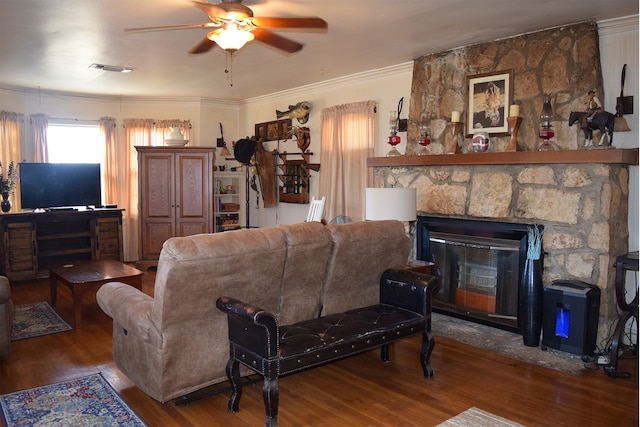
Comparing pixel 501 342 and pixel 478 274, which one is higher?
pixel 478 274

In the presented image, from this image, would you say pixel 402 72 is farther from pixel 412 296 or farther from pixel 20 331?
pixel 20 331

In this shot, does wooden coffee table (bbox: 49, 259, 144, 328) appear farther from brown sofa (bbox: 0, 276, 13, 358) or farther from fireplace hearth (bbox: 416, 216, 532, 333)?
fireplace hearth (bbox: 416, 216, 532, 333)

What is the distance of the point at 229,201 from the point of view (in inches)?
326

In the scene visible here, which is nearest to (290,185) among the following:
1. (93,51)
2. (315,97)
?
(315,97)

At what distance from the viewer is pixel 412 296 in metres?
3.33

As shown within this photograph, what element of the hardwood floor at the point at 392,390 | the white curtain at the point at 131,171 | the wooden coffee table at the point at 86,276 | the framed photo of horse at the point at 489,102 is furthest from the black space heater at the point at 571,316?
the white curtain at the point at 131,171

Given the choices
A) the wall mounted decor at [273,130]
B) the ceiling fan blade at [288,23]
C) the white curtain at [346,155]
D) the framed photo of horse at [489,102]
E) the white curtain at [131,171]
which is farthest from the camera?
the white curtain at [131,171]

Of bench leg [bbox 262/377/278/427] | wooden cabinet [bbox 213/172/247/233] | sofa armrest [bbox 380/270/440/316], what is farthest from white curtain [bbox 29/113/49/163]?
bench leg [bbox 262/377/278/427]

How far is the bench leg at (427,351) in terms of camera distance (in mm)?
3309

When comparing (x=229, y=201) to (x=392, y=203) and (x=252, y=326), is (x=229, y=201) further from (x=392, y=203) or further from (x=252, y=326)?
(x=252, y=326)

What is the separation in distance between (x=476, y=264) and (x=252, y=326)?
2834mm

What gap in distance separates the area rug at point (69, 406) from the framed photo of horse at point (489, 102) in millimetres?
3736

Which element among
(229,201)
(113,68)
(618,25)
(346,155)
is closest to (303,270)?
(618,25)

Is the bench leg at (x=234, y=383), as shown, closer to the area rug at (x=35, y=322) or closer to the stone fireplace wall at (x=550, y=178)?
the area rug at (x=35, y=322)
